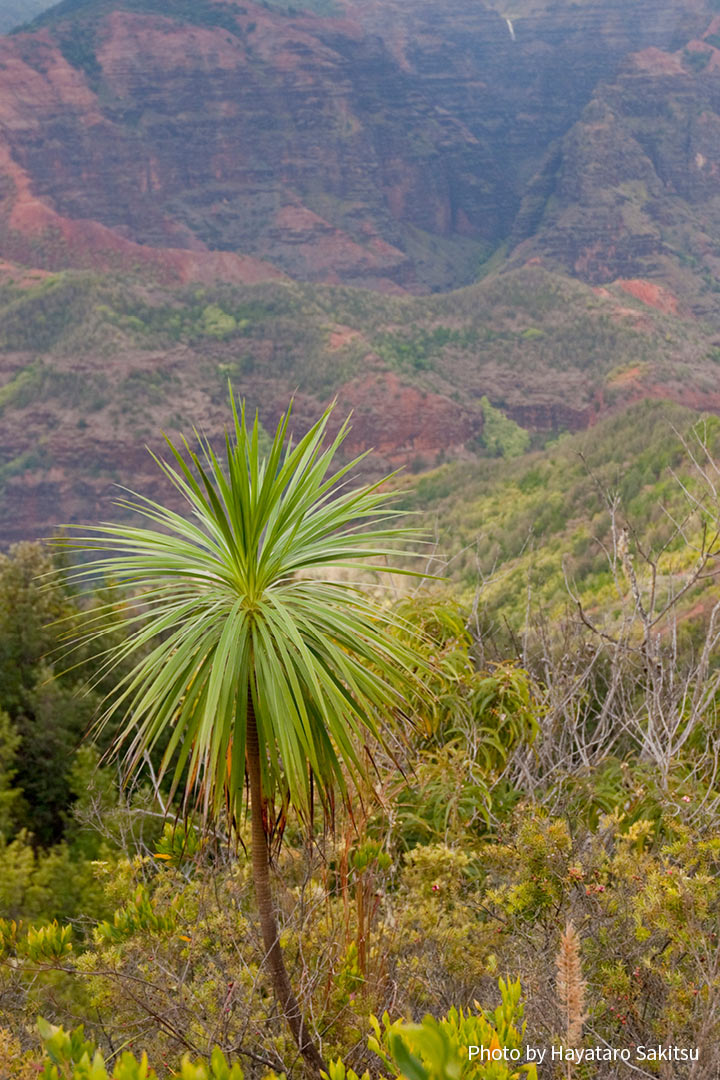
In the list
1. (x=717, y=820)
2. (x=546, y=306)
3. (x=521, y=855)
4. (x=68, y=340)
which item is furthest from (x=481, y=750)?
(x=546, y=306)

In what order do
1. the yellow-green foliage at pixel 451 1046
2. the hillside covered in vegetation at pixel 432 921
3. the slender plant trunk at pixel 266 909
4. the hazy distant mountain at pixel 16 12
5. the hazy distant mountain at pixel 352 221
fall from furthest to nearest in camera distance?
the hazy distant mountain at pixel 16 12, the hazy distant mountain at pixel 352 221, the hillside covered in vegetation at pixel 432 921, the slender plant trunk at pixel 266 909, the yellow-green foliage at pixel 451 1046

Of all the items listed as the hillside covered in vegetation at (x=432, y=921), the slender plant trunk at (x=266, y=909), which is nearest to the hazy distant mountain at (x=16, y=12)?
the hillside covered in vegetation at (x=432, y=921)

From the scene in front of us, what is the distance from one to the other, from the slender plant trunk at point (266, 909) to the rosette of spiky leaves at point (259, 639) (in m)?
0.05

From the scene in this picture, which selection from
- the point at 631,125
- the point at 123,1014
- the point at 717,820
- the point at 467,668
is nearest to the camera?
the point at 123,1014

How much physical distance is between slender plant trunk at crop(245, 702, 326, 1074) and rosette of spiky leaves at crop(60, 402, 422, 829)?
1.8 inches

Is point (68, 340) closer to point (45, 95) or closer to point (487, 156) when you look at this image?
point (45, 95)

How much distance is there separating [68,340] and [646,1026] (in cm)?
7738

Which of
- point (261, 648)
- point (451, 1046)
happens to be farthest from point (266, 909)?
point (451, 1046)

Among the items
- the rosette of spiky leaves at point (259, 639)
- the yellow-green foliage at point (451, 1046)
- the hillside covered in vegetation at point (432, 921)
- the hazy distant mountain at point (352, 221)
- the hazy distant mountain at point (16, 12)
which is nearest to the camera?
the yellow-green foliage at point (451, 1046)

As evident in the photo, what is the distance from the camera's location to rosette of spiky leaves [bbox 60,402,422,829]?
297 centimetres

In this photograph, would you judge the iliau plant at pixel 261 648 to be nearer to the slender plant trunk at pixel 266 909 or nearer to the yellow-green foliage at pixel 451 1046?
the slender plant trunk at pixel 266 909

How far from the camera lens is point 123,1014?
4.15 m

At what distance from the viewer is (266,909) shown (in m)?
3.33

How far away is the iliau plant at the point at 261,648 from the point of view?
117 inches
